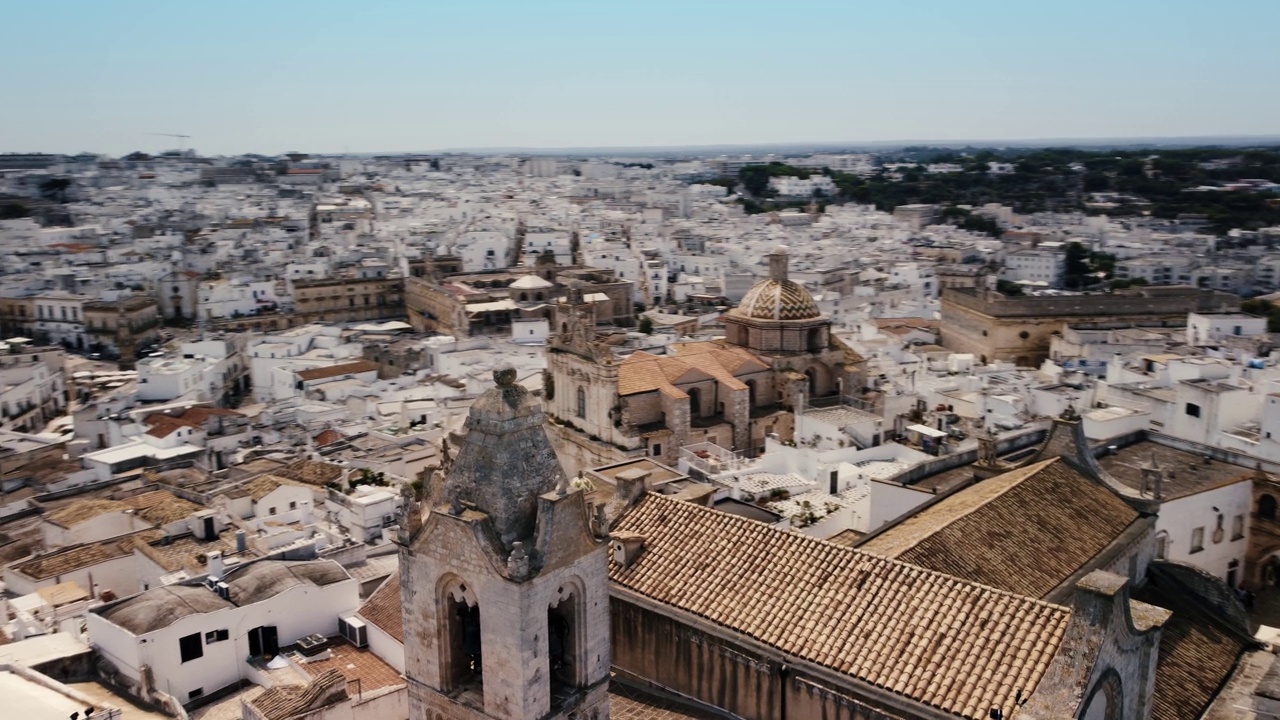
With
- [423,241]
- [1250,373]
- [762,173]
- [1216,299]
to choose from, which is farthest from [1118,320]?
[762,173]

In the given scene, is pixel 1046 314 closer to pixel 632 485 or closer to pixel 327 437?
pixel 327 437

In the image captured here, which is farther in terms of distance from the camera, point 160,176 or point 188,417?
point 160,176

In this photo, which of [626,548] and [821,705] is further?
[626,548]

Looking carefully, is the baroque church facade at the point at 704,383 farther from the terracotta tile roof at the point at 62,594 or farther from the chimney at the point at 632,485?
the chimney at the point at 632,485

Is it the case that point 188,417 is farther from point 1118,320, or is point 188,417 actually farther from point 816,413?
point 1118,320

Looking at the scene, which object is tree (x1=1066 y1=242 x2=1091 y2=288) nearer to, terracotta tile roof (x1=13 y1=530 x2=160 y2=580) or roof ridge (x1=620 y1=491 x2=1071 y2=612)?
terracotta tile roof (x1=13 y1=530 x2=160 y2=580)

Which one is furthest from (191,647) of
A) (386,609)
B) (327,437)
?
(327,437)
